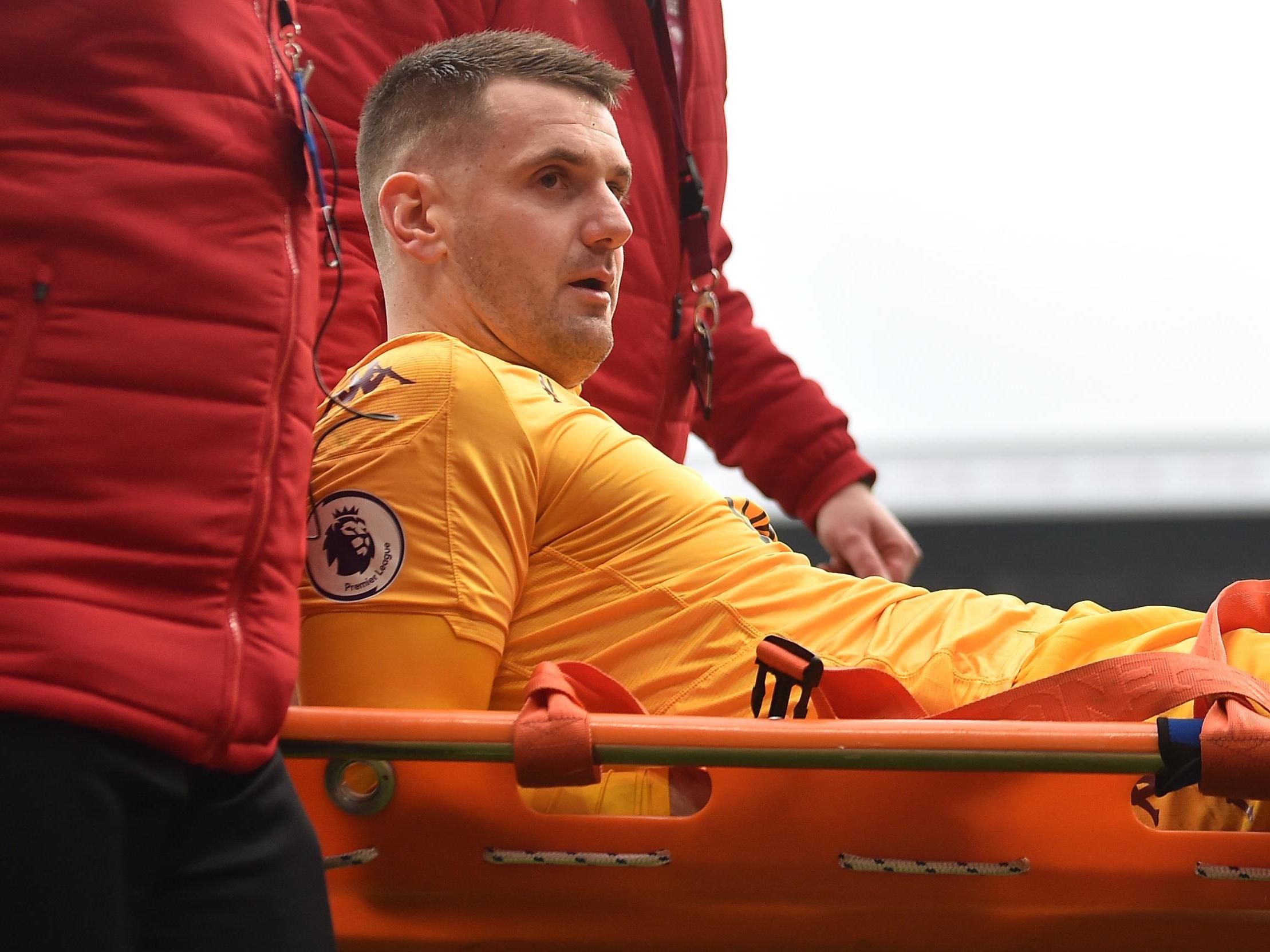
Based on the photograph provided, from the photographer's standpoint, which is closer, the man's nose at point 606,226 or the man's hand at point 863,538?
the man's nose at point 606,226

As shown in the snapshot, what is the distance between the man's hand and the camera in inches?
65.7

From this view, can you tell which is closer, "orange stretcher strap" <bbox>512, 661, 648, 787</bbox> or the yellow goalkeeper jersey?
"orange stretcher strap" <bbox>512, 661, 648, 787</bbox>

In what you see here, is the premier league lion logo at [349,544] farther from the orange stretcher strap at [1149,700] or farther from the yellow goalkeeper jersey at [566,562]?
the orange stretcher strap at [1149,700]

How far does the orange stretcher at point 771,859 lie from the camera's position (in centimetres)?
82

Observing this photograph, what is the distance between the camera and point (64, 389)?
0.59 m

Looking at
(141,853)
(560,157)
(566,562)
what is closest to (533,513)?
(566,562)

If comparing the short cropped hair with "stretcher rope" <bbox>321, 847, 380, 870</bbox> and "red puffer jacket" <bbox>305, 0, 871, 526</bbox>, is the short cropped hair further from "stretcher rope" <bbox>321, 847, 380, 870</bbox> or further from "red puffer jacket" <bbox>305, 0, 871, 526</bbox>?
"stretcher rope" <bbox>321, 847, 380, 870</bbox>

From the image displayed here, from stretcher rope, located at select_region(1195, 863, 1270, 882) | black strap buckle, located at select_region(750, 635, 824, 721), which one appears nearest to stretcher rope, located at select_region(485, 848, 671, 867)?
black strap buckle, located at select_region(750, 635, 824, 721)

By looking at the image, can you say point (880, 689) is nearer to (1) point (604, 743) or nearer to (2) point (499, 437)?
(1) point (604, 743)

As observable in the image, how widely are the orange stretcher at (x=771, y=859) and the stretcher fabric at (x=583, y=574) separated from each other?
0.41 ft

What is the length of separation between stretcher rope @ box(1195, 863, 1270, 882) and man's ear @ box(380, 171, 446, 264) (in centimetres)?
77

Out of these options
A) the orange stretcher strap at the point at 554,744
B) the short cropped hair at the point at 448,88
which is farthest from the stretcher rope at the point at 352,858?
the short cropped hair at the point at 448,88

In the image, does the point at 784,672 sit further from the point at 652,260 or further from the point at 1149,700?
the point at 652,260

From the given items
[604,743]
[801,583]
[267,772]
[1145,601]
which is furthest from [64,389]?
[1145,601]
